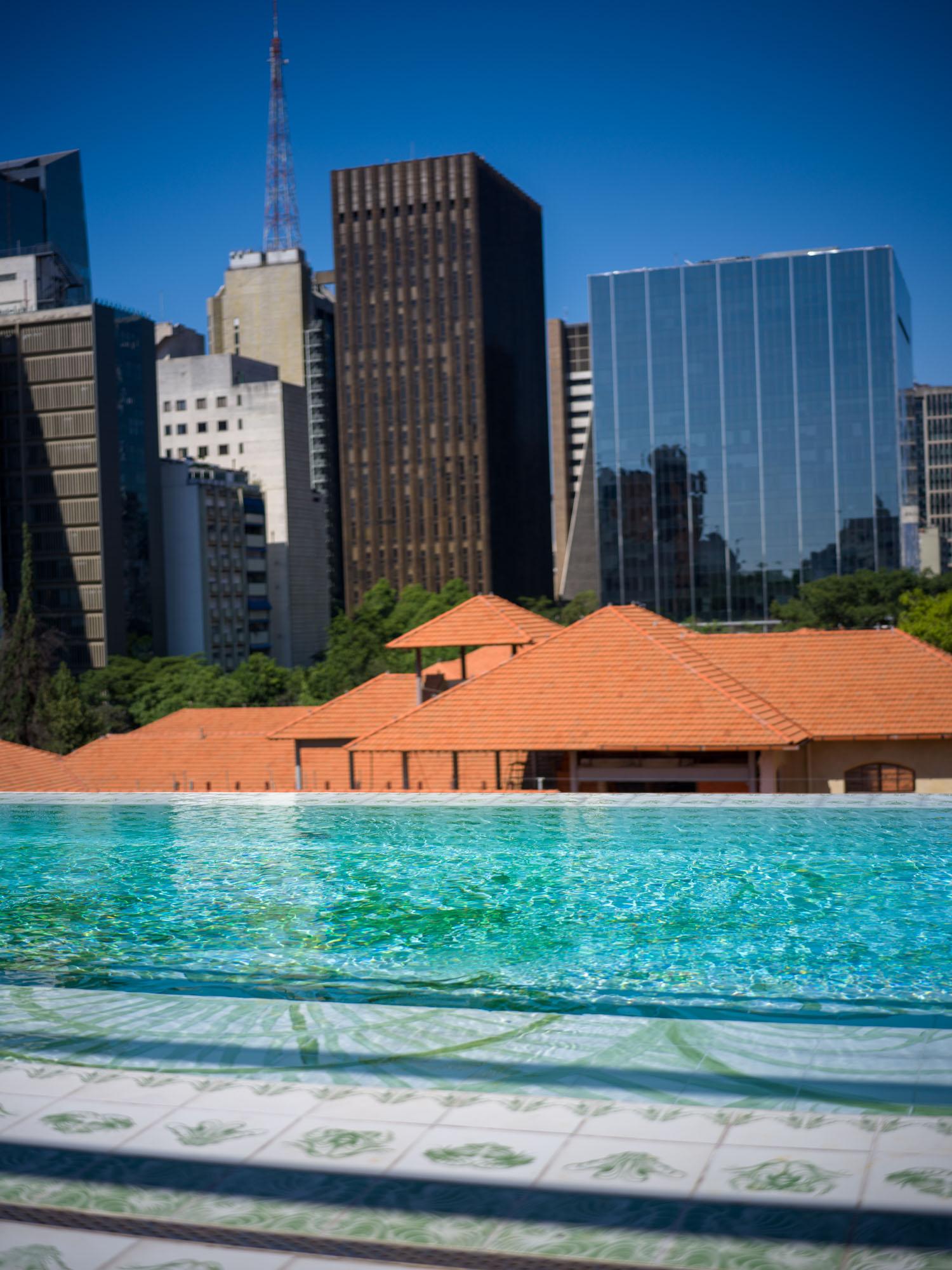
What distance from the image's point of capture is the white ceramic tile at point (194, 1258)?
4.83 metres

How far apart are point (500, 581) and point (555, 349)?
4461 cm

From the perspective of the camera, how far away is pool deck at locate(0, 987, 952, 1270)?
4973 mm

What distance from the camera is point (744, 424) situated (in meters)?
108

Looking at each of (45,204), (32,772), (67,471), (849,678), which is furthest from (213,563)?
(849,678)

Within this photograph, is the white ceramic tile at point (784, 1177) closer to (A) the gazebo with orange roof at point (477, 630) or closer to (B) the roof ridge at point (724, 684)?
(B) the roof ridge at point (724, 684)

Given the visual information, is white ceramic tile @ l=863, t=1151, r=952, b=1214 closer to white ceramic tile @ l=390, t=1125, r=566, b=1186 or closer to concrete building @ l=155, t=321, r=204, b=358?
white ceramic tile @ l=390, t=1125, r=566, b=1186

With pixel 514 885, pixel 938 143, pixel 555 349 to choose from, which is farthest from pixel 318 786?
pixel 555 349

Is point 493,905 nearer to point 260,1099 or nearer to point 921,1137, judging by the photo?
point 260,1099

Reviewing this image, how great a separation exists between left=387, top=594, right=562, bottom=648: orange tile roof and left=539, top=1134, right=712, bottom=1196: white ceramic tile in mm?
19415

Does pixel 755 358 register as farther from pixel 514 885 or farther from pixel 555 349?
pixel 514 885

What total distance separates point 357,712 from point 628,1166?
73.1ft

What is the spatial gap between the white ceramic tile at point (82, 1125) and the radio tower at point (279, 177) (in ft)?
408

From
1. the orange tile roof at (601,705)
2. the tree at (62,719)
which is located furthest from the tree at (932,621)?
the tree at (62,719)

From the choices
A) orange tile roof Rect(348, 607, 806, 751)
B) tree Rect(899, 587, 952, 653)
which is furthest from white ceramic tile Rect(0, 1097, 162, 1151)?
tree Rect(899, 587, 952, 653)
